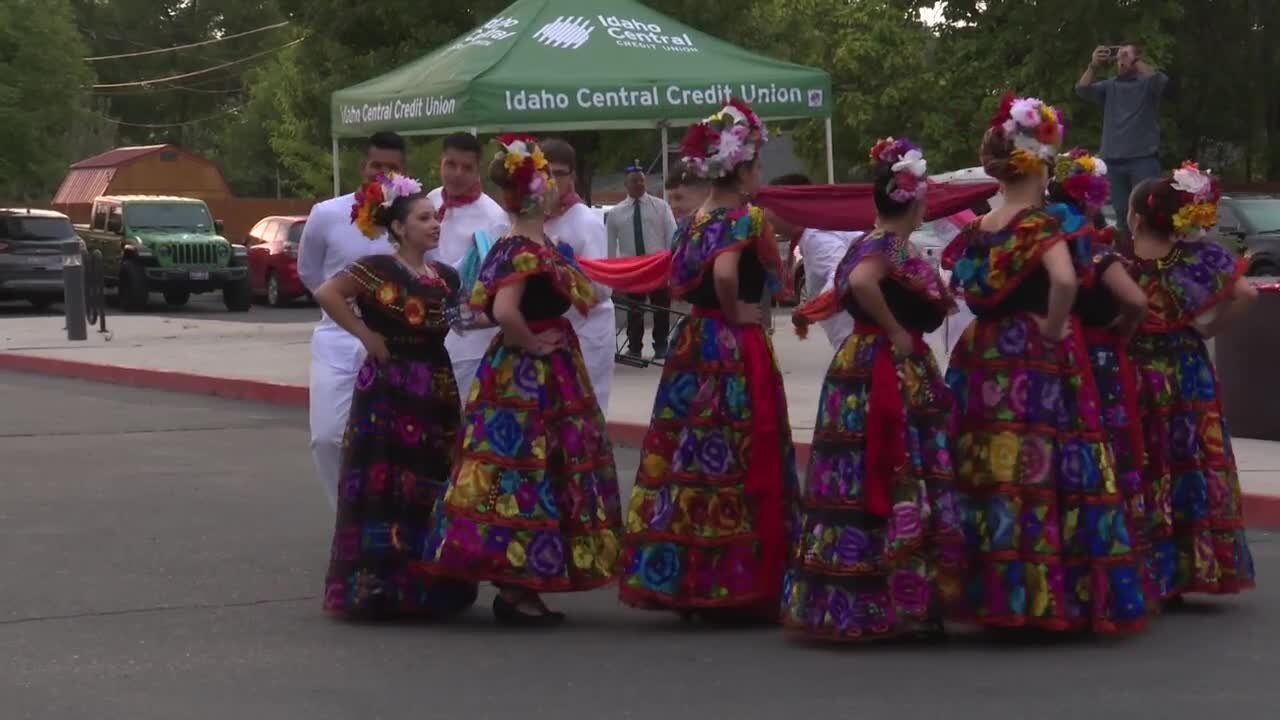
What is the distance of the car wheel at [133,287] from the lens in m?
34.2

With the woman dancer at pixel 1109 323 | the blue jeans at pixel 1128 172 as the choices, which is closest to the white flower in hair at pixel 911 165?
the woman dancer at pixel 1109 323

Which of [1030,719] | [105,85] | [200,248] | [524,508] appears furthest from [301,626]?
[105,85]

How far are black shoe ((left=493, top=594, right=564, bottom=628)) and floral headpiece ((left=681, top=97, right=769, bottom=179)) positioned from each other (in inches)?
65.8

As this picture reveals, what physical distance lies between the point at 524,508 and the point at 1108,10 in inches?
1425

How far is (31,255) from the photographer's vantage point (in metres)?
33.3

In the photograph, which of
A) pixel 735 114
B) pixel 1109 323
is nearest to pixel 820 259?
pixel 735 114

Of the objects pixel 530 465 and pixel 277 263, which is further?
pixel 277 263

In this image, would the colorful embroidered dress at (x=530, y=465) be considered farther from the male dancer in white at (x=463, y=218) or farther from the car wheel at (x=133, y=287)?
the car wheel at (x=133, y=287)

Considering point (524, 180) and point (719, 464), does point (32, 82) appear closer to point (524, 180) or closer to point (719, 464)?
point (524, 180)

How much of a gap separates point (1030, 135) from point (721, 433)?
57.5 inches

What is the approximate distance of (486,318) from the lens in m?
7.82

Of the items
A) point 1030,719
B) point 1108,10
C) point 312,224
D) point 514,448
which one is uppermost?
point 1108,10

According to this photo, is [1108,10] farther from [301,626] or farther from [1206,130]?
[301,626]

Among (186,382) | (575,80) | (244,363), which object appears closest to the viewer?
(575,80)
